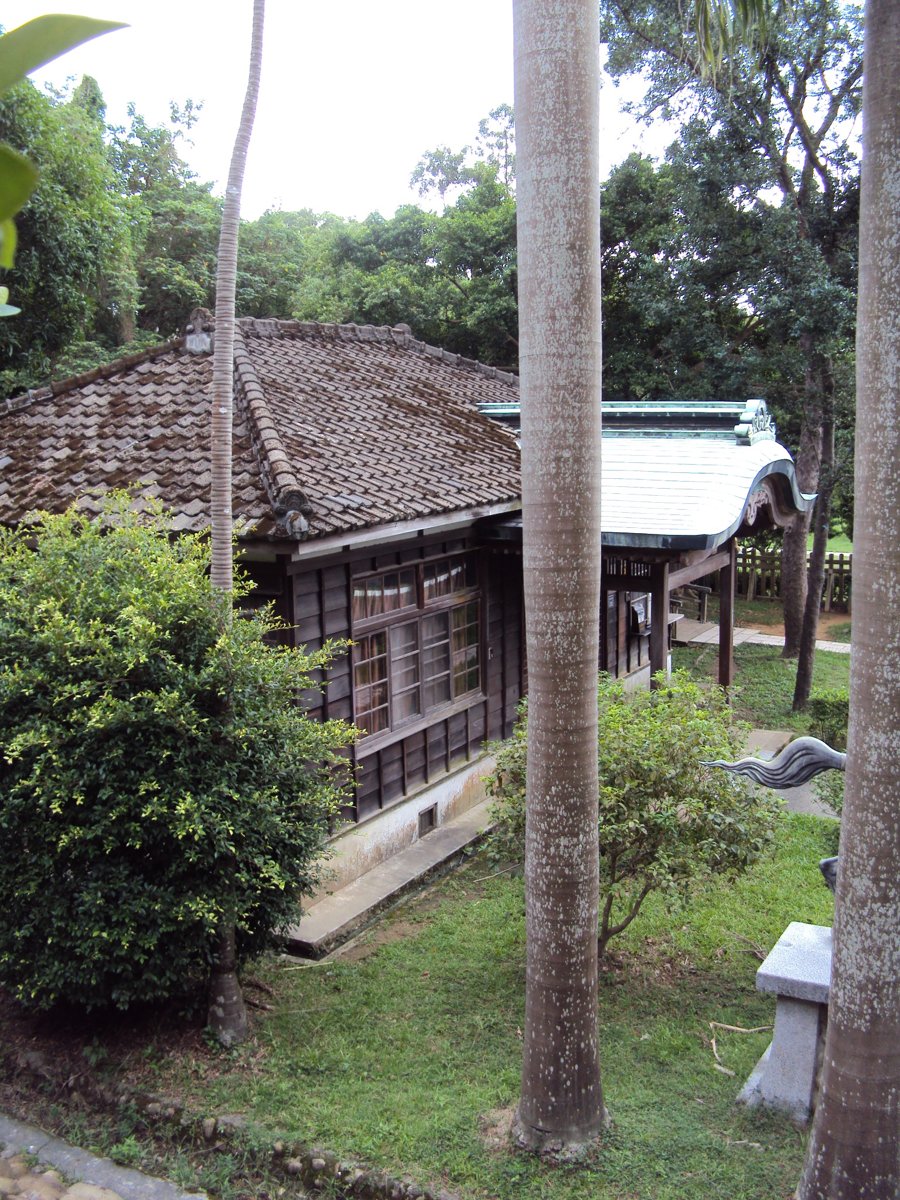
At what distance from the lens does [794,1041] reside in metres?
5.53

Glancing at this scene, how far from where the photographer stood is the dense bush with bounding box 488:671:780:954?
6531 mm

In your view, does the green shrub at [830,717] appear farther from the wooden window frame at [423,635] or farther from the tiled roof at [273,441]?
the tiled roof at [273,441]

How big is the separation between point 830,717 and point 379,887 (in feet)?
22.2

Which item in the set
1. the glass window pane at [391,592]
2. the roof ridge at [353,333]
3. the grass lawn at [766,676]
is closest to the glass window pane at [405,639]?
the glass window pane at [391,592]

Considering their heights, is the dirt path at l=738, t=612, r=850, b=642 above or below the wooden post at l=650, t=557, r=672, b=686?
below

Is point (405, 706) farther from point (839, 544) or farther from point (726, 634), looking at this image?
point (839, 544)

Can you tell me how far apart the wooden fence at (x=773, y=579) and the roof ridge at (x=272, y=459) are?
1624 centimetres

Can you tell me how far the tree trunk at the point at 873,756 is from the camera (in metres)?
3.99

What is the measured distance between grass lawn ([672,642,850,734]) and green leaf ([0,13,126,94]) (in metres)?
13.4

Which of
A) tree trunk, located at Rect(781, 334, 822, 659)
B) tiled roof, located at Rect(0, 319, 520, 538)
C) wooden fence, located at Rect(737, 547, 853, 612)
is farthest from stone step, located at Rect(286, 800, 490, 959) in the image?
wooden fence, located at Rect(737, 547, 853, 612)

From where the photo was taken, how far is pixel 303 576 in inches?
321

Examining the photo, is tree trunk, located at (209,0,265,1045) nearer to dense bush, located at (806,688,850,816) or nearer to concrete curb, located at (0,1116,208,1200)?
concrete curb, located at (0,1116,208,1200)

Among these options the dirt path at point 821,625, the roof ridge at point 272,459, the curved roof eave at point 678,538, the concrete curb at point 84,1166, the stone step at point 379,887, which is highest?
the roof ridge at point 272,459

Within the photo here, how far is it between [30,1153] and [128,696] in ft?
8.08
